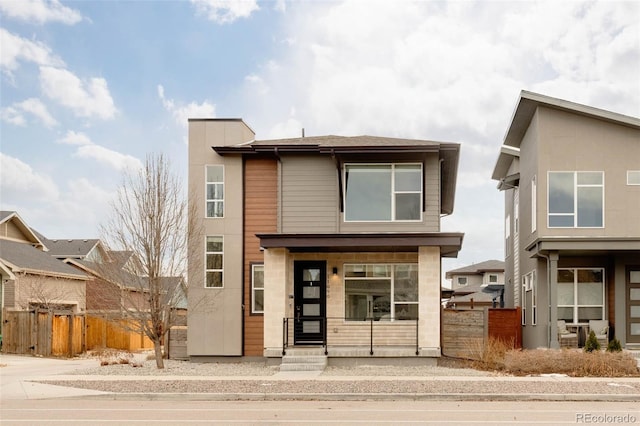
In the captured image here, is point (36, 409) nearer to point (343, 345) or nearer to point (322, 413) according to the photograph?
point (322, 413)

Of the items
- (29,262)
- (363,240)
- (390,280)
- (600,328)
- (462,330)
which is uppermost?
(363,240)

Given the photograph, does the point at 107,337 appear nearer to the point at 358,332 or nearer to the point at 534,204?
the point at 358,332

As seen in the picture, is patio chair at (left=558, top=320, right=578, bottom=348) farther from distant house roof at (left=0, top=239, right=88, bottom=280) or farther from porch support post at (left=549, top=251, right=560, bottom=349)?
distant house roof at (left=0, top=239, right=88, bottom=280)

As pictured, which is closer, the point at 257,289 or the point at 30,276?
the point at 257,289

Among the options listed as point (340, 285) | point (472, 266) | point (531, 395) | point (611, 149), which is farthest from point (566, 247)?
point (472, 266)

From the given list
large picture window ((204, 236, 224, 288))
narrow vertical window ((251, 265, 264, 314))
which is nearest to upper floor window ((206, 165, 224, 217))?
large picture window ((204, 236, 224, 288))

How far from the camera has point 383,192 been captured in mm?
23500

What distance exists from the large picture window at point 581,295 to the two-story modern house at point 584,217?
1.3 inches

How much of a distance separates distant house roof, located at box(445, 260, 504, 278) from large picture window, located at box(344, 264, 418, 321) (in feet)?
168

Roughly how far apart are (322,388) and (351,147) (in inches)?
341

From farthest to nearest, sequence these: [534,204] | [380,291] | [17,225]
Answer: [17,225], [534,204], [380,291]

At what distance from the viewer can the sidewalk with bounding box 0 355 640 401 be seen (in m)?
15.3

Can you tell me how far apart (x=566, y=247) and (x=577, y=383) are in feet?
23.2

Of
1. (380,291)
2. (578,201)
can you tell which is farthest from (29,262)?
(578,201)
